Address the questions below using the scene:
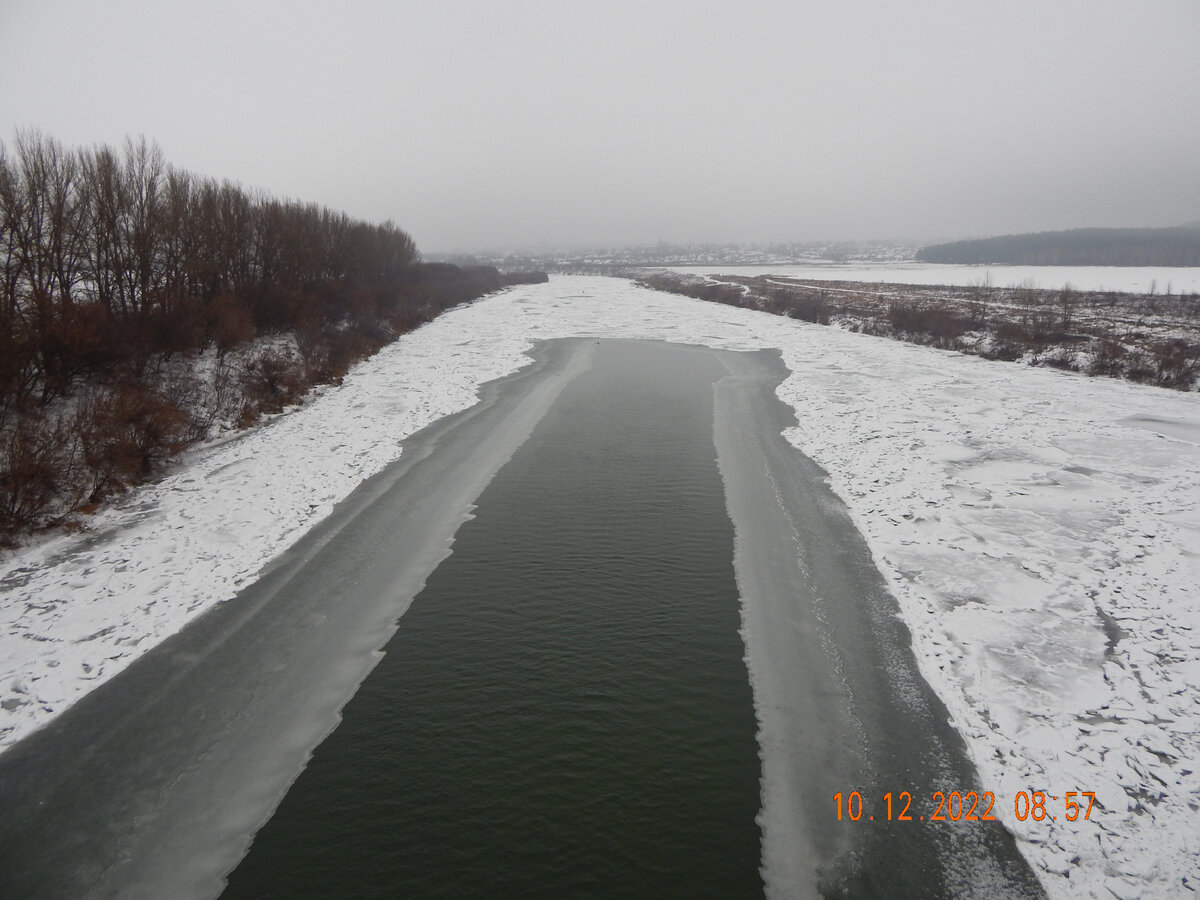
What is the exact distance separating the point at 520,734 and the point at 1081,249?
182 m

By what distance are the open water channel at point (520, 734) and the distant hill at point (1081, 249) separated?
147318 mm

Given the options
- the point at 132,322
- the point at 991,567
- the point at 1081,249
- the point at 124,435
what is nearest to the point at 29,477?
the point at 124,435

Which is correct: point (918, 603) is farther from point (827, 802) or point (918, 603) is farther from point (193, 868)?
point (193, 868)

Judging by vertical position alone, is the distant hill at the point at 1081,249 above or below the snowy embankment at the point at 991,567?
above

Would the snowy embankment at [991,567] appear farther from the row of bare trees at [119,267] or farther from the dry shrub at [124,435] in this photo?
the row of bare trees at [119,267]

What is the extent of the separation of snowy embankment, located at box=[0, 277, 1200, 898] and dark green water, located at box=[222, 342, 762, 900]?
9.13 ft

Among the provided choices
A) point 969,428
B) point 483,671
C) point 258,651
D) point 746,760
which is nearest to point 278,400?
point 258,651

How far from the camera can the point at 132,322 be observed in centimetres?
1927

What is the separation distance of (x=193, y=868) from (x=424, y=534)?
6.75 m

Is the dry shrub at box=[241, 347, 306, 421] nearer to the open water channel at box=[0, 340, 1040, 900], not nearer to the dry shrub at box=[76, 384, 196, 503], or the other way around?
the dry shrub at box=[76, 384, 196, 503]

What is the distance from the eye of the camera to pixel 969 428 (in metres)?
17.0

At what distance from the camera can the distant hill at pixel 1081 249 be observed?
122 metres

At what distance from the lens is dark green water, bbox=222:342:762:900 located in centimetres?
538

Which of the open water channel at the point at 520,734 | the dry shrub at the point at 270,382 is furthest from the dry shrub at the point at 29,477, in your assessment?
the dry shrub at the point at 270,382
